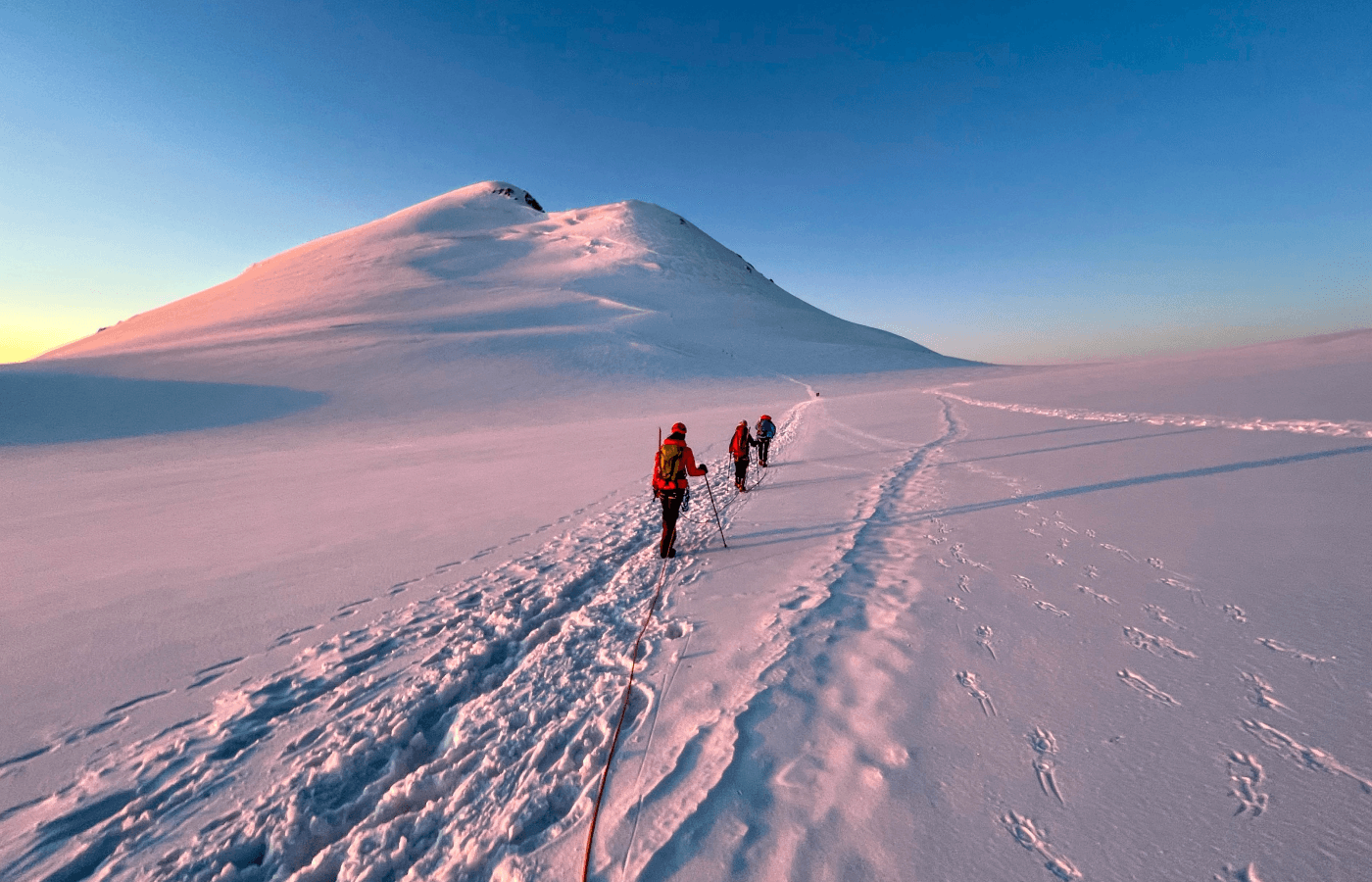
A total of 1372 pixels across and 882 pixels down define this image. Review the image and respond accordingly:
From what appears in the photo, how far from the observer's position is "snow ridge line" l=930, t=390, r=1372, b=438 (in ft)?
40.7

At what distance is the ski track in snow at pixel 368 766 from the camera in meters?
3.27

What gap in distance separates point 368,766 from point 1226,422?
20296 mm

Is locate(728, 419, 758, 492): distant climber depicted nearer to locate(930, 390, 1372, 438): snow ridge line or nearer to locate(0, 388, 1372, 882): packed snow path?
locate(0, 388, 1372, 882): packed snow path

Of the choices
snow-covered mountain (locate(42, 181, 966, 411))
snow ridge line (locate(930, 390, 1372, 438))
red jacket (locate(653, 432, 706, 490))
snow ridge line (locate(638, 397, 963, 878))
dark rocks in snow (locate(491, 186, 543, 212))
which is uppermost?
dark rocks in snow (locate(491, 186, 543, 212))

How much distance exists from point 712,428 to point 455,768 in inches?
858

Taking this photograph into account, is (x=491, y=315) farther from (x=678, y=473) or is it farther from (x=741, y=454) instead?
(x=678, y=473)

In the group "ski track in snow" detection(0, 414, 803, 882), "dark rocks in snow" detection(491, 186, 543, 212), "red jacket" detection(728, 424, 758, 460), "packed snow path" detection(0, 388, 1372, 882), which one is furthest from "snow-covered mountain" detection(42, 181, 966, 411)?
"packed snow path" detection(0, 388, 1372, 882)

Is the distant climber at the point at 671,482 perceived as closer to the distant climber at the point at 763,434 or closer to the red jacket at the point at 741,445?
the red jacket at the point at 741,445

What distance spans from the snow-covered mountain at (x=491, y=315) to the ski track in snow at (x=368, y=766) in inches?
1565

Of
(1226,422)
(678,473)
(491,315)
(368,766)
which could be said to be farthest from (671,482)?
(491,315)

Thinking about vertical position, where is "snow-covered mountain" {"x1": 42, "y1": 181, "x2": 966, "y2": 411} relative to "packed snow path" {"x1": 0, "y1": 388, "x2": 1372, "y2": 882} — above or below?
above

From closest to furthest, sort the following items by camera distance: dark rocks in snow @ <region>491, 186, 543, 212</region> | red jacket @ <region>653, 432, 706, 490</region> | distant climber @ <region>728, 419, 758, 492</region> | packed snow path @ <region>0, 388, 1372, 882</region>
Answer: packed snow path @ <region>0, 388, 1372, 882</region>, red jacket @ <region>653, 432, 706, 490</region>, distant climber @ <region>728, 419, 758, 492</region>, dark rocks in snow @ <region>491, 186, 543, 212</region>

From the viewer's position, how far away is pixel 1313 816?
9.64ft

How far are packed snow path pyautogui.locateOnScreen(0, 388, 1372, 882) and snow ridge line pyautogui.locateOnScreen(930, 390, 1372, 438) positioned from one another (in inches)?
295
